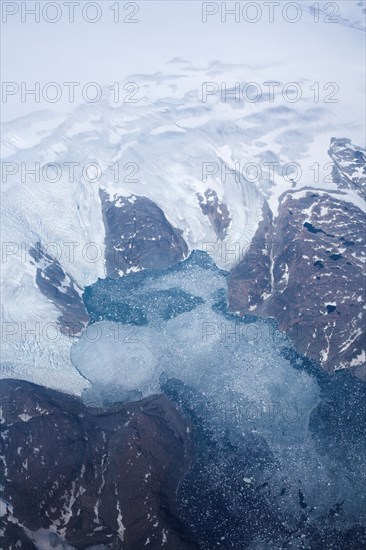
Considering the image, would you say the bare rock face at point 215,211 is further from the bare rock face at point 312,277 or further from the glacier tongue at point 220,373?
the glacier tongue at point 220,373

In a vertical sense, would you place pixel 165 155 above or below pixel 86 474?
above

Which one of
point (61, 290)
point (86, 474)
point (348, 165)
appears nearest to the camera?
point (86, 474)

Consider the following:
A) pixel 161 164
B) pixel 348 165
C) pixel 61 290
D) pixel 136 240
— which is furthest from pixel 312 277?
pixel 61 290

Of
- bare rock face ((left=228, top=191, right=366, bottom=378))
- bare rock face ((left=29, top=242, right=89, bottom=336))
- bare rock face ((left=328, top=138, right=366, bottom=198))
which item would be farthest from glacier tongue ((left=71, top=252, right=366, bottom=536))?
bare rock face ((left=328, top=138, right=366, bottom=198))

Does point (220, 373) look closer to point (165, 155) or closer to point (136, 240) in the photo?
point (136, 240)

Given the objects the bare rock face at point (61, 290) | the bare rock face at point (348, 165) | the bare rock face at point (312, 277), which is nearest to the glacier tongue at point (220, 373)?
the bare rock face at point (61, 290)

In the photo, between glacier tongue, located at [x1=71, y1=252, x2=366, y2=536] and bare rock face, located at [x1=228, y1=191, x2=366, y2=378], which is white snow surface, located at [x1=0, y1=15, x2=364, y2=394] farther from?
glacier tongue, located at [x1=71, y1=252, x2=366, y2=536]
